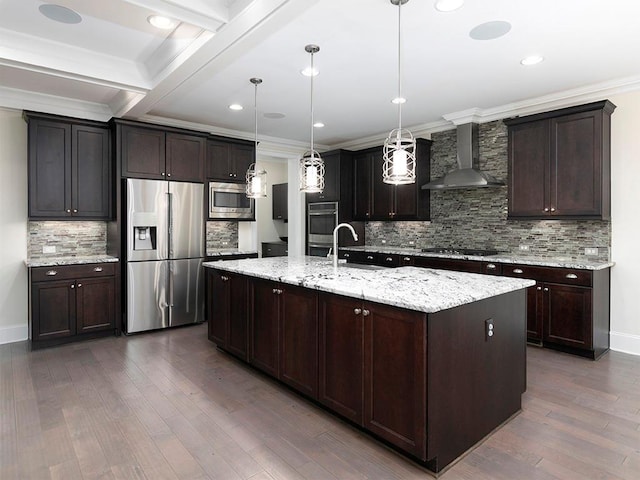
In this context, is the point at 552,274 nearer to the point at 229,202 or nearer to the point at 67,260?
the point at 229,202

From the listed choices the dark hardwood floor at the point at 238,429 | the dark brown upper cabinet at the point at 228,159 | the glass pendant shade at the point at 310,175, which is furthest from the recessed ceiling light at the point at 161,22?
the dark hardwood floor at the point at 238,429

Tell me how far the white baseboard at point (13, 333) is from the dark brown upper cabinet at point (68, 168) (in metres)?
1.30

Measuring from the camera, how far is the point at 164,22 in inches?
118

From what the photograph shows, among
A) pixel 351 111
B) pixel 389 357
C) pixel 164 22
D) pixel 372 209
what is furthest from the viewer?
pixel 372 209

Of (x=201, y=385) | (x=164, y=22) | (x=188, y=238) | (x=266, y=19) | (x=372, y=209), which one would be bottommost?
(x=201, y=385)

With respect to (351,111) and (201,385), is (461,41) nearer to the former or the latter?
(351,111)

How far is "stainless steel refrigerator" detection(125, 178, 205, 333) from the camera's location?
470 cm

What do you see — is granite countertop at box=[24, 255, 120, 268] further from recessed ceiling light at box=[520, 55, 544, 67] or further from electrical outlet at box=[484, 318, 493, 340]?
recessed ceiling light at box=[520, 55, 544, 67]

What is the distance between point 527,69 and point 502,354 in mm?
2699

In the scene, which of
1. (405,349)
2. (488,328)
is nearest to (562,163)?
(488,328)

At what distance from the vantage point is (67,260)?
14.4 feet

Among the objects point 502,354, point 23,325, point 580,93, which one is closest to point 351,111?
point 580,93

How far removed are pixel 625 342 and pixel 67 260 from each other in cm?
598

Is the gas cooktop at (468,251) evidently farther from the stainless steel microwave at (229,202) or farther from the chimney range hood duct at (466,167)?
the stainless steel microwave at (229,202)
